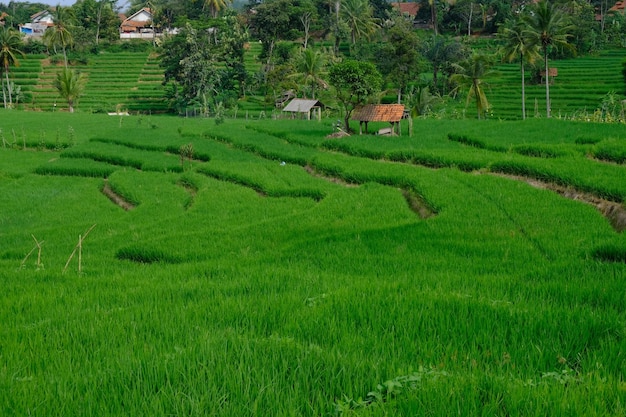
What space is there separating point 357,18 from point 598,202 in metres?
52.0

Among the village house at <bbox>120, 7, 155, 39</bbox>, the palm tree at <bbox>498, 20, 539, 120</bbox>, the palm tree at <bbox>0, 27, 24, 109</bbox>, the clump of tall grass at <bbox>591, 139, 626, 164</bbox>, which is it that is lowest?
the clump of tall grass at <bbox>591, 139, 626, 164</bbox>

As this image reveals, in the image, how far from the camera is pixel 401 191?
535 inches

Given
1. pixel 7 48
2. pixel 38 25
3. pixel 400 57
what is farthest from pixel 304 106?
pixel 38 25

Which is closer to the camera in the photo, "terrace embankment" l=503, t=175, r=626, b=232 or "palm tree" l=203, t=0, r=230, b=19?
"terrace embankment" l=503, t=175, r=626, b=232

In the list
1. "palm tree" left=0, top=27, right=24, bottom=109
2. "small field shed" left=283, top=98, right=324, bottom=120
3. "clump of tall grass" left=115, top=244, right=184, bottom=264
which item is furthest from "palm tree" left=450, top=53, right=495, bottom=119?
"palm tree" left=0, top=27, right=24, bottom=109

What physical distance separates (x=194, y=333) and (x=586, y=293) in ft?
10.7

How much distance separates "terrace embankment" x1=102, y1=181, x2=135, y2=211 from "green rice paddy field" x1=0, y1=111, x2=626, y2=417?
0.11 metres

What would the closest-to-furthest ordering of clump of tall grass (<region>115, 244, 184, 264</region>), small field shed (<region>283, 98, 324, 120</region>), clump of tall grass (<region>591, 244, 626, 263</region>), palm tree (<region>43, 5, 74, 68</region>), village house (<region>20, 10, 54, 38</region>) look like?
clump of tall grass (<region>591, 244, 626, 263</region>) → clump of tall grass (<region>115, 244, 184, 264</region>) → small field shed (<region>283, 98, 324, 120</region>) → palm tree (<region>43, 5, 74, 68</region>) → village house (<region>20, 10, 54, 38</region>)

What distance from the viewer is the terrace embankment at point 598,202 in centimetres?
943

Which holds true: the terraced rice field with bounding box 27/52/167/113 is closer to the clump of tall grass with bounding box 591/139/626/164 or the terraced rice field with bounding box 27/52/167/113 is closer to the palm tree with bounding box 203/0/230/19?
the palm tree with bounding box 203/0/230/19

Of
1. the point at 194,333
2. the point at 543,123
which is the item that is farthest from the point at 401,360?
the point at 543,123

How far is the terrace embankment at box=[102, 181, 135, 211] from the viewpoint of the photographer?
16078 millimetres

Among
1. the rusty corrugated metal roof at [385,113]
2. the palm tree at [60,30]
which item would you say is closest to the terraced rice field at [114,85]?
the palm tree at [60,30]

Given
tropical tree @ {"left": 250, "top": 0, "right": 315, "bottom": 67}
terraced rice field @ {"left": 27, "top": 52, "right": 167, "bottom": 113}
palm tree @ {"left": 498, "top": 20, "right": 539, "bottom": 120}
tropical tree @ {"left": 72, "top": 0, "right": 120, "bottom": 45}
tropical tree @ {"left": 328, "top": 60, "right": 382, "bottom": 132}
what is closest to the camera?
tropical tree @ {"left": 328, "top": 60, "right": 382, "bottom": 132}
